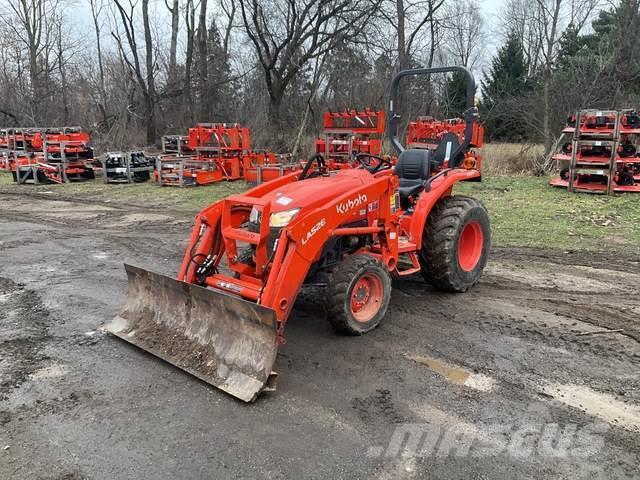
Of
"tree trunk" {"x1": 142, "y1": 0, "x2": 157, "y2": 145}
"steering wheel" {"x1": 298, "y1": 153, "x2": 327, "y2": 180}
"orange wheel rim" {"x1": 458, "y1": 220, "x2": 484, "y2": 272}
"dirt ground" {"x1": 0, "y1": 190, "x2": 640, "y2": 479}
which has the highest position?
"tree trunk" {"x1": 142, "y1": 0, "x2": 157, "y2": 145}

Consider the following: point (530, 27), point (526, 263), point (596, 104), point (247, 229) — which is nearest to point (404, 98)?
point (530, 27)

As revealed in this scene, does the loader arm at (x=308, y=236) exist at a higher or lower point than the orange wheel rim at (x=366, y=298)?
higher

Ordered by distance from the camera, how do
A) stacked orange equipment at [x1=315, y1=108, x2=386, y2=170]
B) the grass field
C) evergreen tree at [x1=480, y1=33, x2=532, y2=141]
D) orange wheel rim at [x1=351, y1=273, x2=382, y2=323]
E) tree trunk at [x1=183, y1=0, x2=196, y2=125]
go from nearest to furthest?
orange wheel rim at [x1=351, y1=273, x2=382, y2=323]
the grass field
stacked orange equipment at [x1=315, y1=108, x2=386, y2=170]
tree trunk at [x1=183, y1=0, x2=196, y2=125]
evergreen tree at [x1=480, y1=33, x2=532, y2=141]

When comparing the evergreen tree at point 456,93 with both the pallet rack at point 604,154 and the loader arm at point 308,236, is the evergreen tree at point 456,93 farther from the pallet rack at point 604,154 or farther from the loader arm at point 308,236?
the loader arm at point 308,236

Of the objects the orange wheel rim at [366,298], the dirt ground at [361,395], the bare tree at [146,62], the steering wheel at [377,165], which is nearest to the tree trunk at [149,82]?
the bare tree at [146,62]

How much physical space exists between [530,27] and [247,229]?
20.5 metres

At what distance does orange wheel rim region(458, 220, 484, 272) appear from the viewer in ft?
18.4

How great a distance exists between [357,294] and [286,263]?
0.84 m

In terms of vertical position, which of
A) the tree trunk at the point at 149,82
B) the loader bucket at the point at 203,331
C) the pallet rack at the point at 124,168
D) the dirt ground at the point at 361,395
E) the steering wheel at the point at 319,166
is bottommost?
the dirt ground at the point at 361,395

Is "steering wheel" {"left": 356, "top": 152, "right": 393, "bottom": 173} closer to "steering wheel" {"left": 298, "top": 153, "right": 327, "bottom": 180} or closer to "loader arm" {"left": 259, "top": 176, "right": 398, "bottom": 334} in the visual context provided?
"steering wheel" {"left": 298, "top": 153, "right": 327, "bottom": 180}

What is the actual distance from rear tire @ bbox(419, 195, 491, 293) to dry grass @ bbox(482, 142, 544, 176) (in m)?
10.8

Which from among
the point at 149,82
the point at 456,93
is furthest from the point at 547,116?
the point at 149,82

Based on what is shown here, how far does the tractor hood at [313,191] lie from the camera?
4.11m

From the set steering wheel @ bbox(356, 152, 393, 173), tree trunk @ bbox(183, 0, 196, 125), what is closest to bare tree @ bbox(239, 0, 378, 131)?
tree trunk @ bbox(183, 0, 196, 125)
